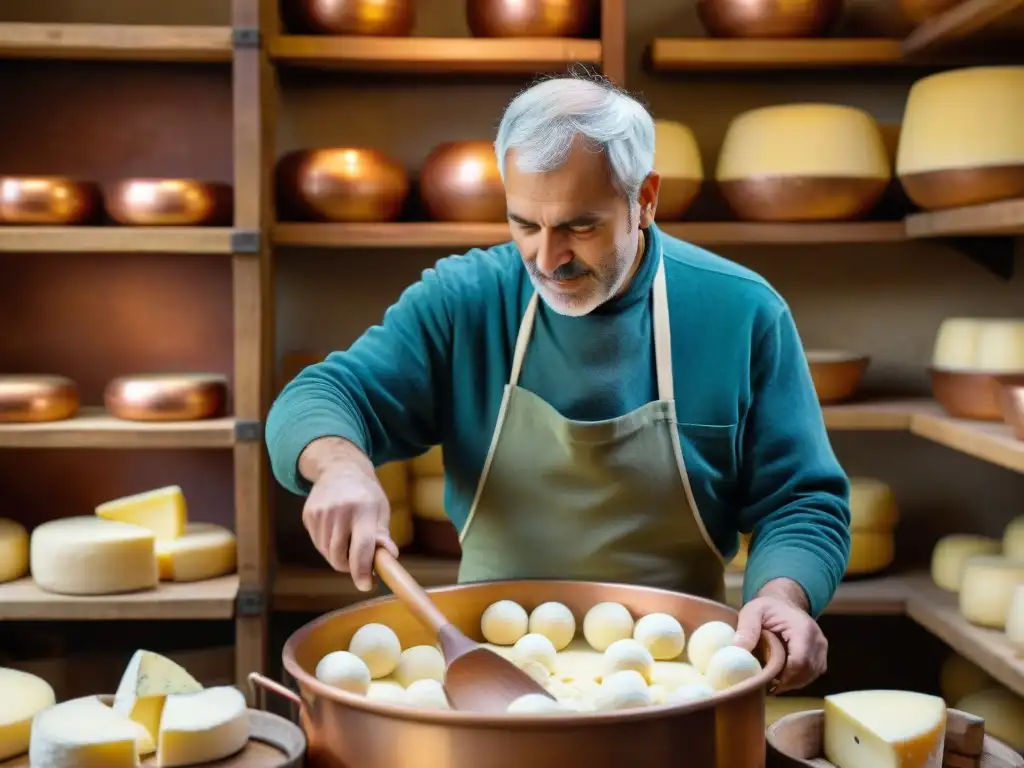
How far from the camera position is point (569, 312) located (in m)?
1.43

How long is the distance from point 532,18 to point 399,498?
1.06 meters

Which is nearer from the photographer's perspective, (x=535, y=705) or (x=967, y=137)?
(x=535, y=705)

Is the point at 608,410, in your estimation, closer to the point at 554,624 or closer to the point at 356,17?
the point at 554,624

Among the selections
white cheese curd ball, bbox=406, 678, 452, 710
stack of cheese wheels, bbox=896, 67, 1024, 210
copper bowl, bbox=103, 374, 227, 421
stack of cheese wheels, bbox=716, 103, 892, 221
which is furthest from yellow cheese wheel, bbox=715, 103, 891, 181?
white cheese curd ball, bbox=406, 678, 452, 710

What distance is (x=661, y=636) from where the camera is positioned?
1.14 meters

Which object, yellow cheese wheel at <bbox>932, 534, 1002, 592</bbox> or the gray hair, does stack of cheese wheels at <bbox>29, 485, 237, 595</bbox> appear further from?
yellow cheese wheel at <bbox>932, 534, 1002, 592</bbox>

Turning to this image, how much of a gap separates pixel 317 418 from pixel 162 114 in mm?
1606

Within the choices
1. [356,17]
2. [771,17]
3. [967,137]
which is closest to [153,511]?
[356,17]

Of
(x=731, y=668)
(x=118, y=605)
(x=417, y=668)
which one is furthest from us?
(x=118, y=605)

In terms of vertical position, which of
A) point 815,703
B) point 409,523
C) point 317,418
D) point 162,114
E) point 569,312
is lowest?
point 815,703

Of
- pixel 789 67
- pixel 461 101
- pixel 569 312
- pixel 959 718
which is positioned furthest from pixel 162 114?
pixel 959 718

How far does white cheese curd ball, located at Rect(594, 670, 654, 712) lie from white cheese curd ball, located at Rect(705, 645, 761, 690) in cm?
7

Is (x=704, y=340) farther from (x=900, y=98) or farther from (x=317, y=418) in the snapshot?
(x=900, y=98)

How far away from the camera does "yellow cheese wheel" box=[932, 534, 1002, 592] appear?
2.45m
